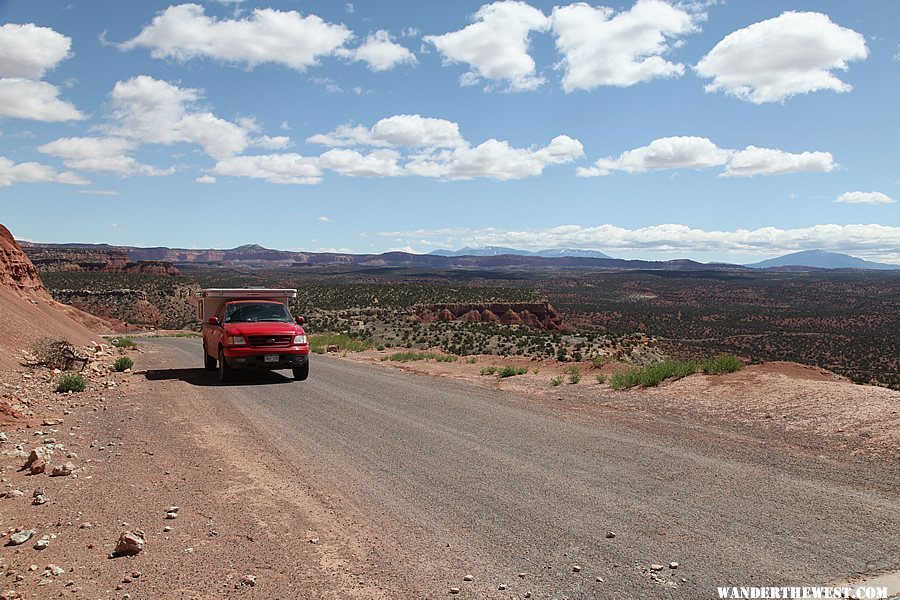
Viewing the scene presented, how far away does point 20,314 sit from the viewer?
2136 cm

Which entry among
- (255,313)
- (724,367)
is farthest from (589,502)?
(255,313)

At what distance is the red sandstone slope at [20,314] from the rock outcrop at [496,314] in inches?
1196

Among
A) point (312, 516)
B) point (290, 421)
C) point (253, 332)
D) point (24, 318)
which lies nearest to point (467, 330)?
point (24, 318)

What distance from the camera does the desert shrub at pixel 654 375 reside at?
→ 45.4ft

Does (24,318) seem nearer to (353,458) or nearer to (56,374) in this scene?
(56,374)

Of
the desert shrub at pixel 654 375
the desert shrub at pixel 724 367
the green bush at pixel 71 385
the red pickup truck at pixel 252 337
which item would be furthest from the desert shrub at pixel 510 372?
the green bush at pixel 71 385

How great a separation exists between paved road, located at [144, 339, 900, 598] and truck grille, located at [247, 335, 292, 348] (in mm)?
4051

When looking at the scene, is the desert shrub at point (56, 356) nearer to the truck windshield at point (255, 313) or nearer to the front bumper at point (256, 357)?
→ the truck windshield at point (255, 313)

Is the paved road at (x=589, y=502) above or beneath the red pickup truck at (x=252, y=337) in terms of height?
beneath

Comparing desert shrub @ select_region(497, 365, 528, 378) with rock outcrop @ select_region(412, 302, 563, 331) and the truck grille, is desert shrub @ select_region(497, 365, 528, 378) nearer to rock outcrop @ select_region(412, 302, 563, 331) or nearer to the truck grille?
the truck grille

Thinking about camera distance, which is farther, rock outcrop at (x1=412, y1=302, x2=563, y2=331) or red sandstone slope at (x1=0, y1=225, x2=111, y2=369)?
rock outcrop at (x1=412, y1=302, x2=563, y2=331)

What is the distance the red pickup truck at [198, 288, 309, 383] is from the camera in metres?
14.3

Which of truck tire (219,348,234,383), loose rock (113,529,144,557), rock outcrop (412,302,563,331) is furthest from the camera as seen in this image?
rock outcrop (412,302,563,331)

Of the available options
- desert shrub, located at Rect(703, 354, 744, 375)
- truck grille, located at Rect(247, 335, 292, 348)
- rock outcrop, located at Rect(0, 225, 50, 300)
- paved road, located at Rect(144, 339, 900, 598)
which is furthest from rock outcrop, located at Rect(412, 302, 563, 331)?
paved road, located at Rect(144, 339, 900, 598)
